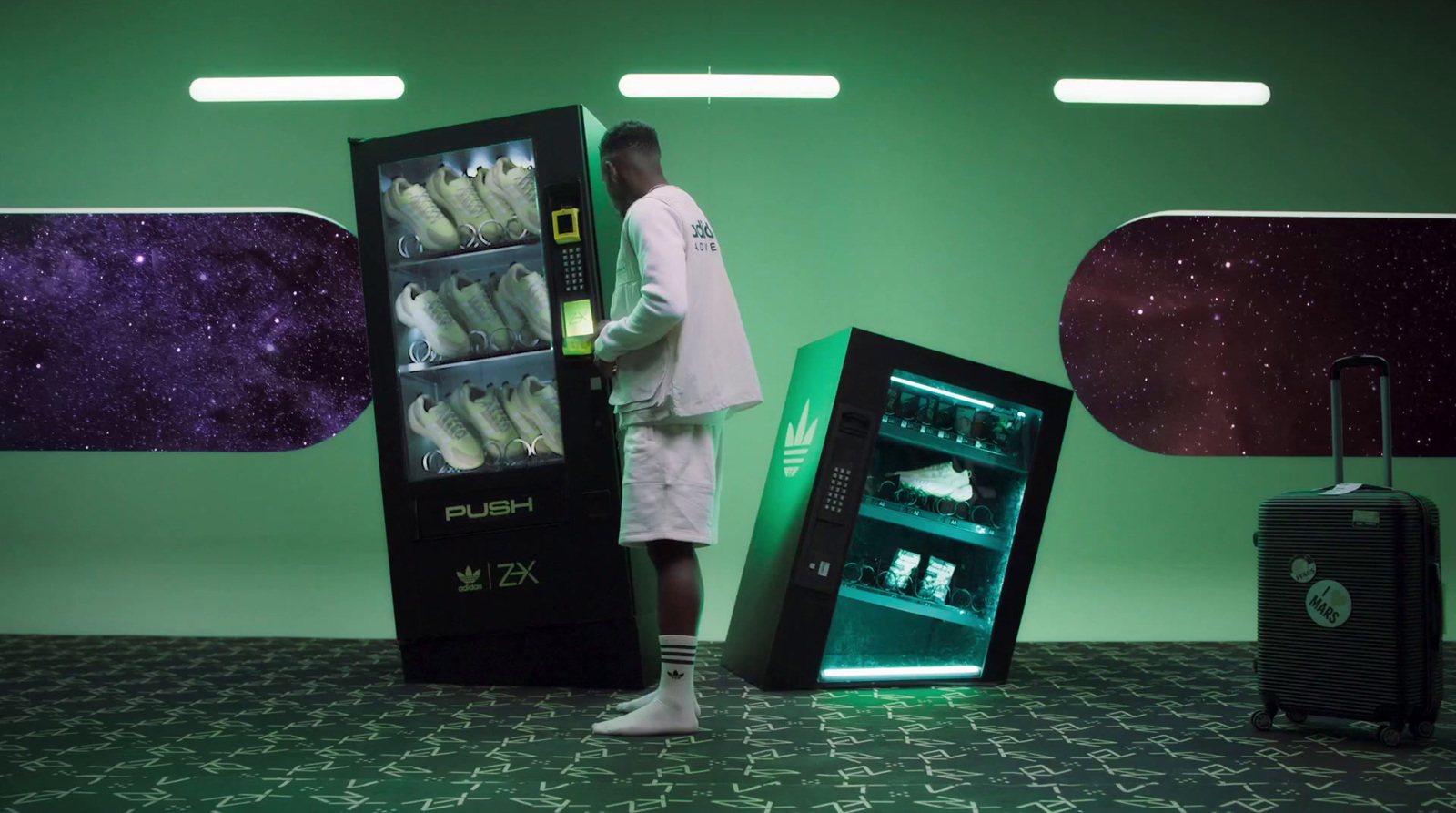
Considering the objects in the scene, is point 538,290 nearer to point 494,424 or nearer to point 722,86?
point 494,424

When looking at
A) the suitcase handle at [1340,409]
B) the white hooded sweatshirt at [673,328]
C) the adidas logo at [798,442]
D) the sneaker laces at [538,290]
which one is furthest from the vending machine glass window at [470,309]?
the suitcase handle at [1340,409]

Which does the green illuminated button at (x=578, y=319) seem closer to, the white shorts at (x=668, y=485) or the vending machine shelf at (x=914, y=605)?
the white shorts at (x=668, y=485)

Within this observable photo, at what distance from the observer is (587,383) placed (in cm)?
402

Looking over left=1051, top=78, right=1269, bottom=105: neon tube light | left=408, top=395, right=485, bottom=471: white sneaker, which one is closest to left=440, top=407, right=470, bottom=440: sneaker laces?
left=408, top=395, right=485, bottom=471: white sneaker

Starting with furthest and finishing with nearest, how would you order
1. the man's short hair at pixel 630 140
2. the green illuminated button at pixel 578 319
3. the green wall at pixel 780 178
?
the green wall at pixel 780 178, the green illuminated button at pixel 578 319, the man's short hair at pixel 630 140

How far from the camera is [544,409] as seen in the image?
424 centimetres

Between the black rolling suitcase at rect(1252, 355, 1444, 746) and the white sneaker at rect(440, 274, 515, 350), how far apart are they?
2.79 m

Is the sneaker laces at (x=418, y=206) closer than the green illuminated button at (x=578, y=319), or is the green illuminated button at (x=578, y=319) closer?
the green illuminated button at (x=578, y=319)

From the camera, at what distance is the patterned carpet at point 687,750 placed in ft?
8.52

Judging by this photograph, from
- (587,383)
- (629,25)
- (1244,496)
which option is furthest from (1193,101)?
(587,383)

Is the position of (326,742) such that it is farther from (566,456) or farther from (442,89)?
(442,89)

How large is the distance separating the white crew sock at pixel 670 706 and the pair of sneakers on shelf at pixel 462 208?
1748 millimetres

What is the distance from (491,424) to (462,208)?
0.84 meters

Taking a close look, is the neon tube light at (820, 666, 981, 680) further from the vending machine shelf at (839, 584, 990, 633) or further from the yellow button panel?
the yellow button panel
